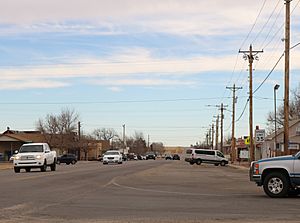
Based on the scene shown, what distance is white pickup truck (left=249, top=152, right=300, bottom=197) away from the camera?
19.1 meters

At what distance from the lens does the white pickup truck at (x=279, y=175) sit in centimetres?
1908

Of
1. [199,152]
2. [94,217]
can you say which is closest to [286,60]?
[94,217]

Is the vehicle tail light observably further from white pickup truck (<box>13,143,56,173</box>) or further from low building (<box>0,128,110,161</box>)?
low building (<box>0,128,110,161</box>)

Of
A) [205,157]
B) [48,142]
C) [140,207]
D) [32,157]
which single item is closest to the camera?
[140,207]

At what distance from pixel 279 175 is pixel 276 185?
0.34m

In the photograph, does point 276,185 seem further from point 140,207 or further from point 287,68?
point 287,68

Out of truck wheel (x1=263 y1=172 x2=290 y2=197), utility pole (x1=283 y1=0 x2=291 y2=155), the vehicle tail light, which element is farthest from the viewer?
utility pole (x1=283 y1=0 x2=291 y2=155)

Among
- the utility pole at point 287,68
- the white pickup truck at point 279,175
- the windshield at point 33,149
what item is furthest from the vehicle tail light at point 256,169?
the windshield at point 33,149

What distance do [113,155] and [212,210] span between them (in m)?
52.4

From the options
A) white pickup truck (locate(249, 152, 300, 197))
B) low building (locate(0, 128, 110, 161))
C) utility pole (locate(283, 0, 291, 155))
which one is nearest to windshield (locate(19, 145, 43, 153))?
utility pole (locate(283, 0, 291, 155))

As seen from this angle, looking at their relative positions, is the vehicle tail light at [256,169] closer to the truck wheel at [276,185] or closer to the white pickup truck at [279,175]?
the white pickup truck at [279,175]

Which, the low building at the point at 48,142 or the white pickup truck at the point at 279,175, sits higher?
the low building at the point at 48,142

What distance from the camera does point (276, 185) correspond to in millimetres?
19406

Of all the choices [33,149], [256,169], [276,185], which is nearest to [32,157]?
[33,149]
